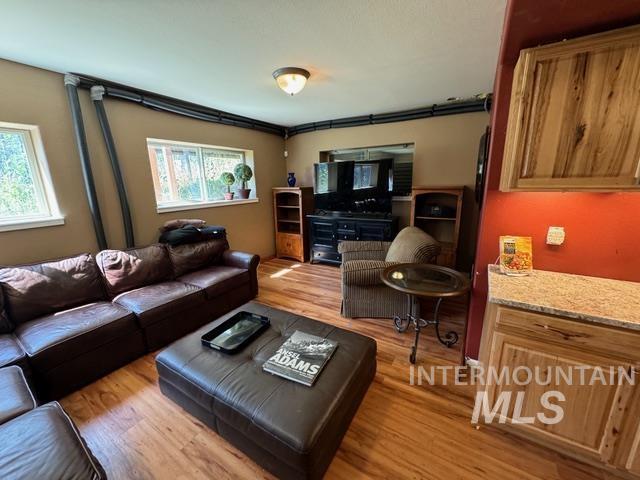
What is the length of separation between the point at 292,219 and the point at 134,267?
9.19 ft

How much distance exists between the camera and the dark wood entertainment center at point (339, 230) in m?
3.86

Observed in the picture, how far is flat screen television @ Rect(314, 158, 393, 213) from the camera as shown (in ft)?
12.8

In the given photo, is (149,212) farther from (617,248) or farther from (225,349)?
(617,248)

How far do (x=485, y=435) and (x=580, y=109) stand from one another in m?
1.77

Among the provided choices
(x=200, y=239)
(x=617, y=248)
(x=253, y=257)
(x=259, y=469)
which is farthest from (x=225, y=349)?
(x=617, y=248)

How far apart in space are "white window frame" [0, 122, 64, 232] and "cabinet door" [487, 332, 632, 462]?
354 cm

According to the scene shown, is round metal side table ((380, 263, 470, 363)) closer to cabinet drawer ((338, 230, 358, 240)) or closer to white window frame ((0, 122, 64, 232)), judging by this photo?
cabinet drawer ((338, 230, 358, 240))

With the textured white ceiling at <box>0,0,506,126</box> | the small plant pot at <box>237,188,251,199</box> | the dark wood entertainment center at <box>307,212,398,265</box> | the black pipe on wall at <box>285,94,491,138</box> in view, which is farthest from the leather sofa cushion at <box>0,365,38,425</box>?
the black pipe on wall at <box>285,94,491,138</box>

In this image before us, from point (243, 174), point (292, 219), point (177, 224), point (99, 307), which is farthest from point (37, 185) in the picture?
point (292, 219)

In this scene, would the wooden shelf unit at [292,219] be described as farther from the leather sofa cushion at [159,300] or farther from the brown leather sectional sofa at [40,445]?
the brown leather sectional sofa at [40,445]

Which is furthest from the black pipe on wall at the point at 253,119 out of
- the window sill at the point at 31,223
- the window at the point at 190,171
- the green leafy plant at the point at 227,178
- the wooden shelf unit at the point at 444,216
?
the window sill at the point at 31,223

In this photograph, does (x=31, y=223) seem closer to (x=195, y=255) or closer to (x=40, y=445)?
(x=195, y=255)

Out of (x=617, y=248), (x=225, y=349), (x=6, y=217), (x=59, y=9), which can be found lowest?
(x=225, y=349)

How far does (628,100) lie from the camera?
3.68 feet
